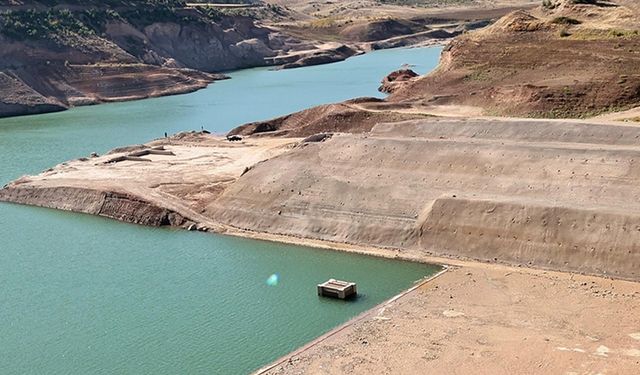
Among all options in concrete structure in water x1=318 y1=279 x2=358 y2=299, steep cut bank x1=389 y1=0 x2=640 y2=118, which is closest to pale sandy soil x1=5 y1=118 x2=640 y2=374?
concrete structure in water x1=318 y1=279 x2=358 y2=299

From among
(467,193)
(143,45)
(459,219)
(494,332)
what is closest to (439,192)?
(467,193)

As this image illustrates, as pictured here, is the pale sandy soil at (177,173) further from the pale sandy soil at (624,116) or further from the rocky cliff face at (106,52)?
the rocky cliff face at (106,52)

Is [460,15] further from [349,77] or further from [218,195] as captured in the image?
[218,195]

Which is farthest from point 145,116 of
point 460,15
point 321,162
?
point 460,15

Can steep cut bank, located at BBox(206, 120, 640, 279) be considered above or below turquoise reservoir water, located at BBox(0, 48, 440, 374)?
above

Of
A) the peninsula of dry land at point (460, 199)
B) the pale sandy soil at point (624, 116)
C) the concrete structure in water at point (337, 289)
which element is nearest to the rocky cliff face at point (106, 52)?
the peninsula of dry land at point (460, 199)

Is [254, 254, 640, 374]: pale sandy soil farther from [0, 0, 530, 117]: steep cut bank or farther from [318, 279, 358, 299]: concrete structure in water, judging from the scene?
[0, 0, 530, 117]: steep cut bank

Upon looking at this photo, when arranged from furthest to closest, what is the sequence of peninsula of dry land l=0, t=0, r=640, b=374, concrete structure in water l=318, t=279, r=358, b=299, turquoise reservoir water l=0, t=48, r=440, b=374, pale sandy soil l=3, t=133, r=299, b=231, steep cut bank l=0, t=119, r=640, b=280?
1. pale sandy soil l=3, t=133, r=299, b=231
2. steep cut bank l=0, t=119, r=640, b=280
3. concrete structure in water l=318, t=279, r=358, b=299
4. turquoise reservoir water l=0, t=48, r=440, b=374
5. peninsula of dry land l=0, t=0, r=640, b=374
